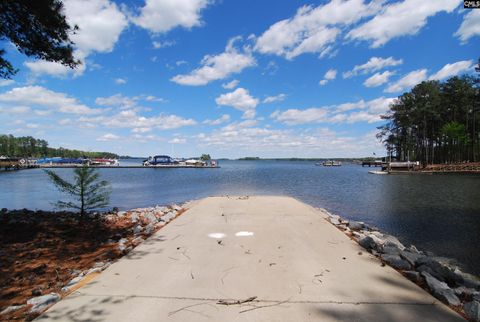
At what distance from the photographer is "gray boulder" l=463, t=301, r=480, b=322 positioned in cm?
355

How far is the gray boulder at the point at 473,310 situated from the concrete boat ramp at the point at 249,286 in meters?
0.18

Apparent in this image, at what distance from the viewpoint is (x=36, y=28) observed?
8.63 metres

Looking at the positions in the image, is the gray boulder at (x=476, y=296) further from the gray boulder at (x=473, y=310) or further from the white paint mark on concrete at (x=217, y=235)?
the white paint mark on concrete at (x=217, y=235)

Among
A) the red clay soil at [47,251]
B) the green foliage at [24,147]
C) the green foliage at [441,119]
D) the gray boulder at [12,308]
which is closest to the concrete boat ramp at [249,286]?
the gray boulder at [12,308]

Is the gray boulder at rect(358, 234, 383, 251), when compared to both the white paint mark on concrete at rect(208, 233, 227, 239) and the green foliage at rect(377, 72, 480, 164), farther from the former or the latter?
the green foliage at rect(377, 72, 480, 164)

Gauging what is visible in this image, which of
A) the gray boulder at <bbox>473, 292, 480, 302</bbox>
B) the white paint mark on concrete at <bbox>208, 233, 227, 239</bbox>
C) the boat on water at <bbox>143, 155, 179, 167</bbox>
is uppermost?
the boat on water at <bbox>143, 155, 179, 167</bbox>

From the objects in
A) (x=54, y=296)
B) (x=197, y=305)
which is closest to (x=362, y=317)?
(x=197, y=305)

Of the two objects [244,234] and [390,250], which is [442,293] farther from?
[244,234]

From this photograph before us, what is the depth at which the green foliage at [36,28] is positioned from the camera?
8.05m

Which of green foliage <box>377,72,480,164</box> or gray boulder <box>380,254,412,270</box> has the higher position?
green foliage <box>377,72,480,164</box>

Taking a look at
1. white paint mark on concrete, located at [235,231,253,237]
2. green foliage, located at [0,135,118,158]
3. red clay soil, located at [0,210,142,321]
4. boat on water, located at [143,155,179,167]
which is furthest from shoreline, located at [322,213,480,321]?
green foliage, located at [0,135,118,158]

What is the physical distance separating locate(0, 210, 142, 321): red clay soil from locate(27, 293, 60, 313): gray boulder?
10 centimetres

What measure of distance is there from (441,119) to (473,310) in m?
81.1

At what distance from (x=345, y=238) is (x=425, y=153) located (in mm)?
83665
